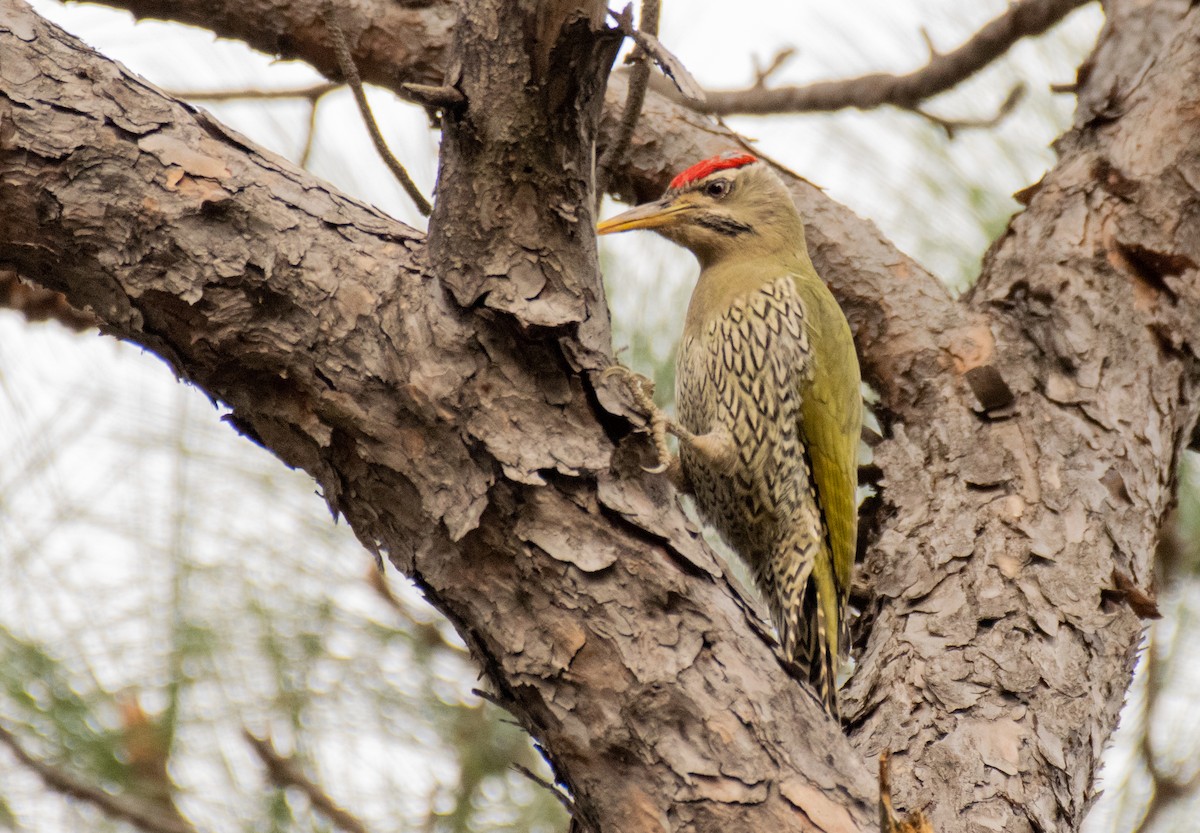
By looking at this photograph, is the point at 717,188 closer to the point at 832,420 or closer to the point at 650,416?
the point at 832,420

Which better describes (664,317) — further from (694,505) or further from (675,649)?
(675,649)

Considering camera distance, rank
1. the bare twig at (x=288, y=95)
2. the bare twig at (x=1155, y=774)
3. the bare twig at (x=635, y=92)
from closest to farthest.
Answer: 1. the bare twig at (x=635, y=92)
2. the bare twig at (x=1155, y=774)
3. the bare twig at (x=288, y=95)

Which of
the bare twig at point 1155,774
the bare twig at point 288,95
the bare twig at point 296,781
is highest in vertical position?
the bare twig at point 288,95

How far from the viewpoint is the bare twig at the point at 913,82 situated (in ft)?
13.5

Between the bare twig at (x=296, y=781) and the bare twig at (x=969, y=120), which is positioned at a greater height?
the bare twig at (x=969, y=120)

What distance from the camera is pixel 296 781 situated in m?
3.37

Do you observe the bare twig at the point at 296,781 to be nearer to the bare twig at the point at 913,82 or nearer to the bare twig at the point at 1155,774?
the bare twig at the point at 1155,774

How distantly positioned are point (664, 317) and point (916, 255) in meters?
0.98

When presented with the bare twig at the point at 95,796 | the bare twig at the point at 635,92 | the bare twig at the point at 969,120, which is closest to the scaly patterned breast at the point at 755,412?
the bare twig at the point at 635,92

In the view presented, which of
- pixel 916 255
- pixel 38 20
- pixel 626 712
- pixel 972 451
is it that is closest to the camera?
pixel 626 712

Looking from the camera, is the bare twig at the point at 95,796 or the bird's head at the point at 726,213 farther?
the bird's head at the point at 726,213

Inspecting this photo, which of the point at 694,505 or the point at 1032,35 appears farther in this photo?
the point at 1032,35

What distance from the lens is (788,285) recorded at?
11.7 feet

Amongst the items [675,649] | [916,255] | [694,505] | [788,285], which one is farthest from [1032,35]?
[675,649]
